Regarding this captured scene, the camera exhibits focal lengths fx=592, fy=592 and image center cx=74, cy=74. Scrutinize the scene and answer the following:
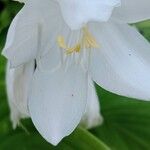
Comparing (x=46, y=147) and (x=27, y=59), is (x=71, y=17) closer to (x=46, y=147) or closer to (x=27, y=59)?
(x=27, y=59)

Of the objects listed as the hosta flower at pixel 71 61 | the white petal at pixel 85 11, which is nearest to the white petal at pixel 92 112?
the hosta flower at pixel 71 61

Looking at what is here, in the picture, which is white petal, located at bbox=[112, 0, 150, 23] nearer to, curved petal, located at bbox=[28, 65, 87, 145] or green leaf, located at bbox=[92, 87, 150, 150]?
curved petal, located at bbox=[28, 65, 87, 145]

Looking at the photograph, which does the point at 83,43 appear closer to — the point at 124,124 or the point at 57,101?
the point at 57,101

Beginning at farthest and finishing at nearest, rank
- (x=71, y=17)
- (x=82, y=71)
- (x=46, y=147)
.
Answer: (x=46, y=147) → (x=82, y=71) → (x=71, y=17)

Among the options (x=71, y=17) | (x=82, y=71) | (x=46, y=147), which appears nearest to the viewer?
(x=71, y=17)

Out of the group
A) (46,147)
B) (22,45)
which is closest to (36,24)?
(22,45)
